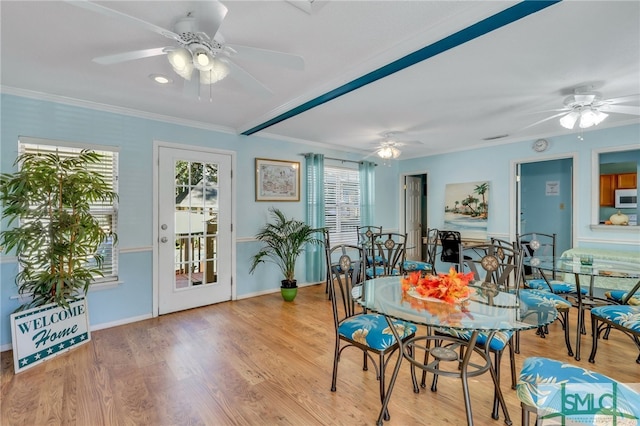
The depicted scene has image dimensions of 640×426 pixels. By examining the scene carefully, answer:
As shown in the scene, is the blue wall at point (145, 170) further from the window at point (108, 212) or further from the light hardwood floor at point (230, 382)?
the light hardwood floor at point (230, 382)

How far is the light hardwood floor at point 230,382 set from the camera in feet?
6.26

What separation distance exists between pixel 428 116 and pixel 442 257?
8.84ft

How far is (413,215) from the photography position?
6.72 m

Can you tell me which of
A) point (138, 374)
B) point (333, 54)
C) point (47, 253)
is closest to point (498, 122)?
point (333, 54)

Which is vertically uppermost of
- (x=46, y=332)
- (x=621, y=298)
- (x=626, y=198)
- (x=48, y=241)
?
(x=626, y=198)

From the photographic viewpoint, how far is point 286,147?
4848 millimetres

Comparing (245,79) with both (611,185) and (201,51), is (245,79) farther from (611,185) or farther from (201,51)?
(611,185)

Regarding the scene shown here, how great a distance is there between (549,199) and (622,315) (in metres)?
4.19

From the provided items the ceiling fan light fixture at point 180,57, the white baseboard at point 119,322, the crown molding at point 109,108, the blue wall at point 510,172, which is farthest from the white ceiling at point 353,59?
the white baseboard at point 119,322

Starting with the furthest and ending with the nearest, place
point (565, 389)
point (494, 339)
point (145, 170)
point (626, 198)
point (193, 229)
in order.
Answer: point (626, 198) → point (193, 229) → point (145, 170) → point (494, 339) → point (565, 389)

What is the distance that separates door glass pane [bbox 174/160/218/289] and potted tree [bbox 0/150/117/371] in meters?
0.99

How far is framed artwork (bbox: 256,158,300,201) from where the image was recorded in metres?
4.53

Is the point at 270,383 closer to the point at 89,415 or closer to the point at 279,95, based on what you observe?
the point at 89,415

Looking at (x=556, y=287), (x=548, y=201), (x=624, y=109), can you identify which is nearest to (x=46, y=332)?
(x=556, y=287)
